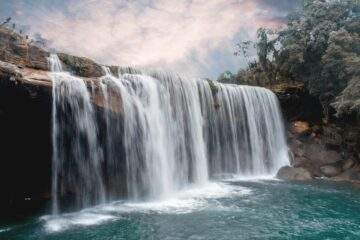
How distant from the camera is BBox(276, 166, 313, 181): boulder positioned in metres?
24.9

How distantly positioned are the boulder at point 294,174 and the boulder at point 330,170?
1.17 metres

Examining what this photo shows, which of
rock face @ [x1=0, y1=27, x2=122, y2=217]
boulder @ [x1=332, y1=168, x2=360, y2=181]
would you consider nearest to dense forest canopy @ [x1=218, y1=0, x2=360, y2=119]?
boulder @ [x1=332, y1=168, x2=360, y2=181]

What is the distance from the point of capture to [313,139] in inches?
1134

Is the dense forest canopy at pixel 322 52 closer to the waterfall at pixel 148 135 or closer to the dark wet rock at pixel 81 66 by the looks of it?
the waterfall at pixel 148 135

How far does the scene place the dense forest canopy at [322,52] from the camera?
82.4 feet

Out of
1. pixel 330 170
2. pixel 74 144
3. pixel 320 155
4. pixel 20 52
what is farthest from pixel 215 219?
pixel 320 155

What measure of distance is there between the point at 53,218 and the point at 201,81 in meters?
13.5

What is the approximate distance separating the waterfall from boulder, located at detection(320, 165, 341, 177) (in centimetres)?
338

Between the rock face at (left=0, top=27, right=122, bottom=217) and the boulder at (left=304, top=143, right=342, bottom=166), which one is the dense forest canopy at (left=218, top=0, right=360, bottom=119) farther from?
the rock face at (left=0, top=27, right=122, bottom=217)

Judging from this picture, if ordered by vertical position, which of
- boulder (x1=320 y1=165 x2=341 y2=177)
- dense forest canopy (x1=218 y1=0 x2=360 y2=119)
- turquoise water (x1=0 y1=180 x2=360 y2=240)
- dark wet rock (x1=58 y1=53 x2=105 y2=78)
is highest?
dense forest canopy (x1=218 y1=0 x2=360 y2=119)

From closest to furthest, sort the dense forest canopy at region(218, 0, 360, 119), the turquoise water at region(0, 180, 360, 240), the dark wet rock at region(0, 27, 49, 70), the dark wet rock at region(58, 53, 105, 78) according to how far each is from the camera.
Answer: the turquoise water at region(0, 180, 360, 240) → the dark wet rock at region(0, 27, 49, 70) → the dark wet rock at region(58, 53, 105, 78) → the dense forest canopy at region(218, 0, 360, 119)

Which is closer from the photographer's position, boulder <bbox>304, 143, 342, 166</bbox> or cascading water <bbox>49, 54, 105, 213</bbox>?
cascading water <bbox>49, 54, 105, 213</bbox>

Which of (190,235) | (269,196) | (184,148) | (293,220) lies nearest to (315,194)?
(269,196)

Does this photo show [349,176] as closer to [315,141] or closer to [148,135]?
[315,141]
